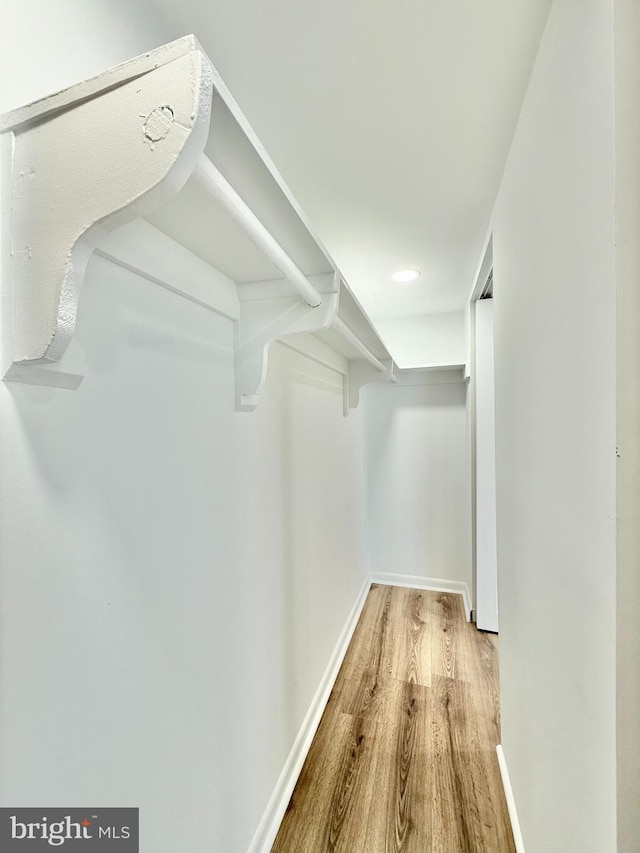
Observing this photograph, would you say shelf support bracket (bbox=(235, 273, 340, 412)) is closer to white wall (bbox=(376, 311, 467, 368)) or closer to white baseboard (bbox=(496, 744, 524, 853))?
white baseboard (bbox=(496, 744, 524, 853))

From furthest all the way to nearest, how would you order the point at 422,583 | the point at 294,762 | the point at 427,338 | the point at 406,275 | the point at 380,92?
the point at 422,583 → the point at 427,338 → the point at 406,275 → the point at 294,762 → the point at 380,92

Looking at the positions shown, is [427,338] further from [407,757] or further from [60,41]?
[60,41]

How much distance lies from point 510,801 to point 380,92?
221 centimetres

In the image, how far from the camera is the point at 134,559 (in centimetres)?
72

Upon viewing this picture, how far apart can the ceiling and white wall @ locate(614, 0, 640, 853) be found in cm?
48

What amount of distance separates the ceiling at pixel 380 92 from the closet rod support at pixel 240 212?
0.46 m

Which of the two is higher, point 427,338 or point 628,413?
point 427,338

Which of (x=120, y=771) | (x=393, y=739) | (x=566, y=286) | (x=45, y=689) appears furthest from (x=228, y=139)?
(x=393, y=739)

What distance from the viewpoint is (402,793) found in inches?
55.8

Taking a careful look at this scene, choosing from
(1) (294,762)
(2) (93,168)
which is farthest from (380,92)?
(1) (294,762)

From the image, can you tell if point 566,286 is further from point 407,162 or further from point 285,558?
point 285,558

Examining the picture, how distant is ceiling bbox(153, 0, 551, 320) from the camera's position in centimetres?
78

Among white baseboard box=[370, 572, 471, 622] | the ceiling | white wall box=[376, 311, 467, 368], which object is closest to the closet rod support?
the ceiling

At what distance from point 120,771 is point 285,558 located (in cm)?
82
